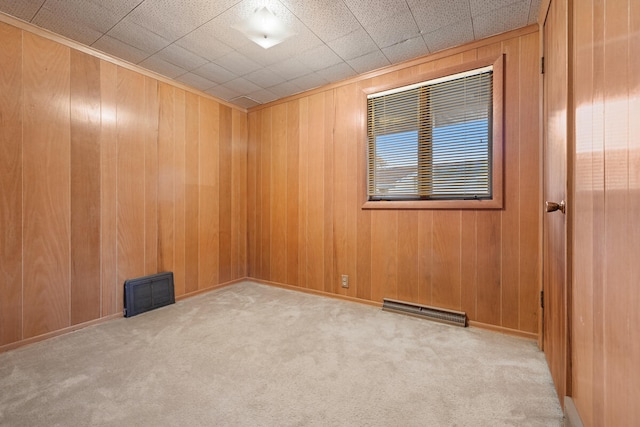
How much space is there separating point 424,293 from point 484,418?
1.33 metres

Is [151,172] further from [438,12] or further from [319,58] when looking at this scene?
[438,12]

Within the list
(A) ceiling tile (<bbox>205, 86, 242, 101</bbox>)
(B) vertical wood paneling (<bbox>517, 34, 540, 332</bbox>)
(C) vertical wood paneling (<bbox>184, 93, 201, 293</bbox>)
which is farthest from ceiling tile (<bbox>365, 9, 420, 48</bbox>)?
(C) vertical wood paneling (<bbox>184, 93, 201, 293</bbox>)

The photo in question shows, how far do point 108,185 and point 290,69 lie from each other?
81.5 inches

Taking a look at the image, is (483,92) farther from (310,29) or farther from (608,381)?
(608,381)

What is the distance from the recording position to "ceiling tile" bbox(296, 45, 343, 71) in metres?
2.52

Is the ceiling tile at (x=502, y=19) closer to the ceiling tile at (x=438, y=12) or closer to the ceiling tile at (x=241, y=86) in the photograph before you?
the ceiling tile at (x=438, y=12)

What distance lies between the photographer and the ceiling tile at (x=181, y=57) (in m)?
2.48

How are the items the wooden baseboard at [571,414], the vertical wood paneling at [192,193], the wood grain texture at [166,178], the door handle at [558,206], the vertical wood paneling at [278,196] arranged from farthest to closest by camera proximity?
1. the vertical wood paneling at [278,196]
2. the vertical wood paneling at [192,193]
3. the wood grain texture at [166,178]
4. the door handle at [558,206]
5. the wooden baseboard at [571,414]

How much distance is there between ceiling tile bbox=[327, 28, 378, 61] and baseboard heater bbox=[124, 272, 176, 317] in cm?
282

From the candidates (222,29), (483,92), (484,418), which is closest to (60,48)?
(222,29)

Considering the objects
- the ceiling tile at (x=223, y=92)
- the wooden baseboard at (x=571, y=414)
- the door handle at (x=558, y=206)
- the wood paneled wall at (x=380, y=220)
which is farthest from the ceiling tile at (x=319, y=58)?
the wooden baseboard at (x=571, y=414)

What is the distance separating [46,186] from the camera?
2.20 metres

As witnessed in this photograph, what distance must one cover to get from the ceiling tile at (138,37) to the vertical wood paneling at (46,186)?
19.3 inches

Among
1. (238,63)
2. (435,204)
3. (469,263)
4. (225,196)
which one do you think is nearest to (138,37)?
(238,63)
